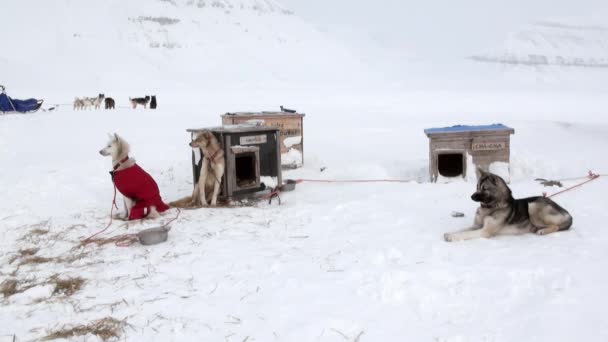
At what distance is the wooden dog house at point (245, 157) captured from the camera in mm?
6684

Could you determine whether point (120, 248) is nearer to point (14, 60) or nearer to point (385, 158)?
point (385, 158)

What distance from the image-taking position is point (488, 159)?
7.81m

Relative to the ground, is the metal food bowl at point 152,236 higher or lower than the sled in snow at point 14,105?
lower

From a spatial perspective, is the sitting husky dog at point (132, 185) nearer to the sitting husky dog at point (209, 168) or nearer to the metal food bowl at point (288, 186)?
the sitting husky dog at point (209, 168)

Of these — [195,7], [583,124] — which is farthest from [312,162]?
[195,7]

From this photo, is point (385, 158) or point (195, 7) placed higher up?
point (195, 7)

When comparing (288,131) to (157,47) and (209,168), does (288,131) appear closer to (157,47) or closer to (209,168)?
(209,168)

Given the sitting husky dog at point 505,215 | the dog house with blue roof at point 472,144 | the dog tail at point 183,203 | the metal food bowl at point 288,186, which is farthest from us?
the dog house with blue roof at point 472,144

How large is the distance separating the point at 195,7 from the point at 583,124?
53.6 m

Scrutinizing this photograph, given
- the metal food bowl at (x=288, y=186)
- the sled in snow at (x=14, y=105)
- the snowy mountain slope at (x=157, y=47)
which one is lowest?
the metal food bowl at (x=288, y=186)

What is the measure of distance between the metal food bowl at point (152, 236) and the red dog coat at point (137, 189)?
3.71 feet

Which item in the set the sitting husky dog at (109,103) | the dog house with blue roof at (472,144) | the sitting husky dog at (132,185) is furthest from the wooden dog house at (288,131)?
the sitting husky dog at (109,103)

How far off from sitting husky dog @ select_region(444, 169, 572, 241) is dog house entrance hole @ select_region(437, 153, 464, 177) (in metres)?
3.80

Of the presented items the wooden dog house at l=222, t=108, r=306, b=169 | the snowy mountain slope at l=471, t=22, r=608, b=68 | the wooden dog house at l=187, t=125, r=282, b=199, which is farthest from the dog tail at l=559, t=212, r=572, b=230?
the snowy mountain slope at l=471, t=22, r=608, b=68
